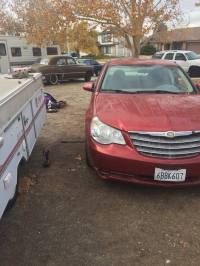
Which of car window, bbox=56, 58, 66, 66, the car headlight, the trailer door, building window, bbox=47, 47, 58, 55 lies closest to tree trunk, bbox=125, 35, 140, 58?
car window, bbox=56, 58, 66, 66

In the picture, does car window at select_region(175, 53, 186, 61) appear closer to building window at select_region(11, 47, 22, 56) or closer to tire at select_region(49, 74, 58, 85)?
tire at select_region(49, 74, 58, 85)

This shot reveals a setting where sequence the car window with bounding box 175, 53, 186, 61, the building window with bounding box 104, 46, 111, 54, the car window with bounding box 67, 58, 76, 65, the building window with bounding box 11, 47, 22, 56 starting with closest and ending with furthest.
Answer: the car window with bounding box 67, 58, 76, 65
the car window with bounding box 175, 53, 186, 61
the building window with bounding box 11, 47, 22, 56
the building window with bounding box 104, 46, 111, 54

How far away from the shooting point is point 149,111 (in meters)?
4.29

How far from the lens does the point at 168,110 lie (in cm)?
431

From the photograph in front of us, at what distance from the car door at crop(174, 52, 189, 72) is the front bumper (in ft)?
55.3

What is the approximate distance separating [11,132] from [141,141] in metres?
1.50

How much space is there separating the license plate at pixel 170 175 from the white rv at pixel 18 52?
17540 millimetres

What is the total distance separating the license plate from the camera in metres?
3.88

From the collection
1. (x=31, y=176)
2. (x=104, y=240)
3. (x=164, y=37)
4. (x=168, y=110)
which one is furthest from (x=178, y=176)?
(x=164, y=37)

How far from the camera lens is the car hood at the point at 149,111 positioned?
3980mm

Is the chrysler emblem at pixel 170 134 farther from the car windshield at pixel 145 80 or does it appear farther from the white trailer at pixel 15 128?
the white trailer at pixel 15 128

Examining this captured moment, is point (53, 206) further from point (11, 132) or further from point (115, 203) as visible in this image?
point (11, 132)

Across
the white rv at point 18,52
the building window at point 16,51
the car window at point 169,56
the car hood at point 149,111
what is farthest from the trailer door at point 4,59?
the car hood at point 149,111

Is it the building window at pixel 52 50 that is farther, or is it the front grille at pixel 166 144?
the building window at pixel 52 50
